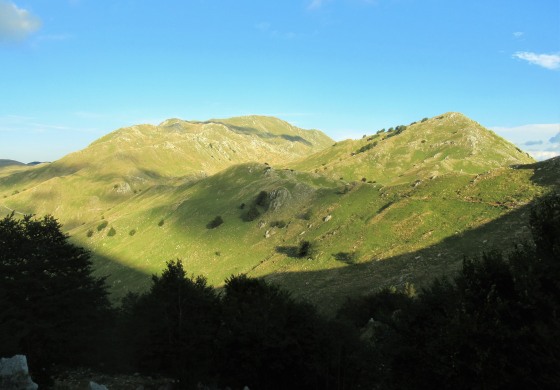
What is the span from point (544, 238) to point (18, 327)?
107 feet

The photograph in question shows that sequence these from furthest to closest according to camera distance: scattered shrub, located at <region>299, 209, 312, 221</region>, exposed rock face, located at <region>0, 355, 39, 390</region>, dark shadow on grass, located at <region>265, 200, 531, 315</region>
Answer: scattered shrub, located at <region>299, 209, 312, 221</region> < dark shadow on grass, located at <region>265, 200, 531, 315</region> < exposed rock face, located at <region>0, 355, 39, 390</region>

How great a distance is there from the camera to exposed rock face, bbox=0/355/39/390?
15203 millimetres

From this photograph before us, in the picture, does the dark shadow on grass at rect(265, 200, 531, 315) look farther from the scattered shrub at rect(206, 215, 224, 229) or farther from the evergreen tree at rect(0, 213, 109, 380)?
the scattered shrub at rect(206, 215, 224, 229)

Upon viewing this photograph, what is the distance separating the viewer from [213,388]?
23812mm

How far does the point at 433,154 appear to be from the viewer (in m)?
167

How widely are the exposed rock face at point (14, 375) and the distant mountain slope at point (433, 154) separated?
138768 millimetres

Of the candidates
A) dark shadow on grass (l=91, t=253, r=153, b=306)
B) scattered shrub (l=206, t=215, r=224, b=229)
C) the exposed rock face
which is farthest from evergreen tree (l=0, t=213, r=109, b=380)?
scattered shrub (l=206, t=215, r=224, b=229)

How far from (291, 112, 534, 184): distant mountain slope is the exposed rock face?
13877cm

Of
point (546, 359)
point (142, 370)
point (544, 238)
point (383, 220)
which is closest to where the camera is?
point (546, 359)

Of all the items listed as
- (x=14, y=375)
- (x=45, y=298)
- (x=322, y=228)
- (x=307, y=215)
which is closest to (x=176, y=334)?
(x=45, y=298)

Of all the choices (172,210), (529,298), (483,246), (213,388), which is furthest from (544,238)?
(172,210)

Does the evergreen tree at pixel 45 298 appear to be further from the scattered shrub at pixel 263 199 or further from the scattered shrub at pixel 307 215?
the scattered shrub at pixel 263 199

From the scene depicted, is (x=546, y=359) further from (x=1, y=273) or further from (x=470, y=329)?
(x=1, y=273)

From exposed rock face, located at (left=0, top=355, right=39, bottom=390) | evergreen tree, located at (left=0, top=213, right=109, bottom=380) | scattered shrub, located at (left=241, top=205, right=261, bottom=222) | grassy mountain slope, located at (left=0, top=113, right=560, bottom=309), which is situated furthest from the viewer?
scattered shrub, located at (left=241, top=205, right=261, bottom=222)
